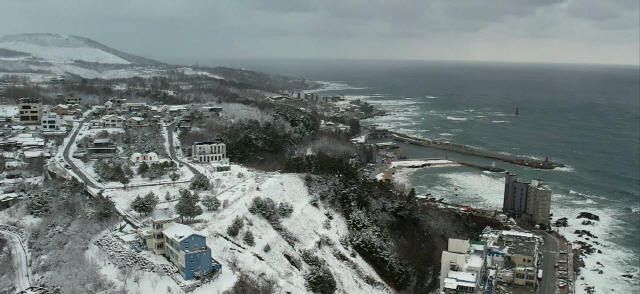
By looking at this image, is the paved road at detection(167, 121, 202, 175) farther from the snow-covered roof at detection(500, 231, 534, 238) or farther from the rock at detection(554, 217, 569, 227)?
the rock at detection(554, 217, 569, 227)

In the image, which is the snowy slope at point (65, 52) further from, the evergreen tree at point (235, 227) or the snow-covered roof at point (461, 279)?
the snow-covered roof at point (461, 279)

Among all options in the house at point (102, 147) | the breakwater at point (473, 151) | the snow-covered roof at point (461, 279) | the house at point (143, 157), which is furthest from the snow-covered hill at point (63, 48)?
the snow-covered roof at point (461, 279)

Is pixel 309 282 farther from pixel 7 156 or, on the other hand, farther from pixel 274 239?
pixel 7 156

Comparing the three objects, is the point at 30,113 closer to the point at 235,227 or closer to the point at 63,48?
the point at 235,227

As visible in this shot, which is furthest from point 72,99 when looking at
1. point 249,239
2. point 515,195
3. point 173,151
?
point 515,195

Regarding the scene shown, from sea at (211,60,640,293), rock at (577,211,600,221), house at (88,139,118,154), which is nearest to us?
sea at (211,60,640,293)

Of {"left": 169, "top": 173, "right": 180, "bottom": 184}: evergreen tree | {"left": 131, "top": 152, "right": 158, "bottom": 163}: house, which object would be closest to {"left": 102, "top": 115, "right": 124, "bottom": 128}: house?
{"left": 131, "top": 152, "right": 158, "bottom": 163}: house
